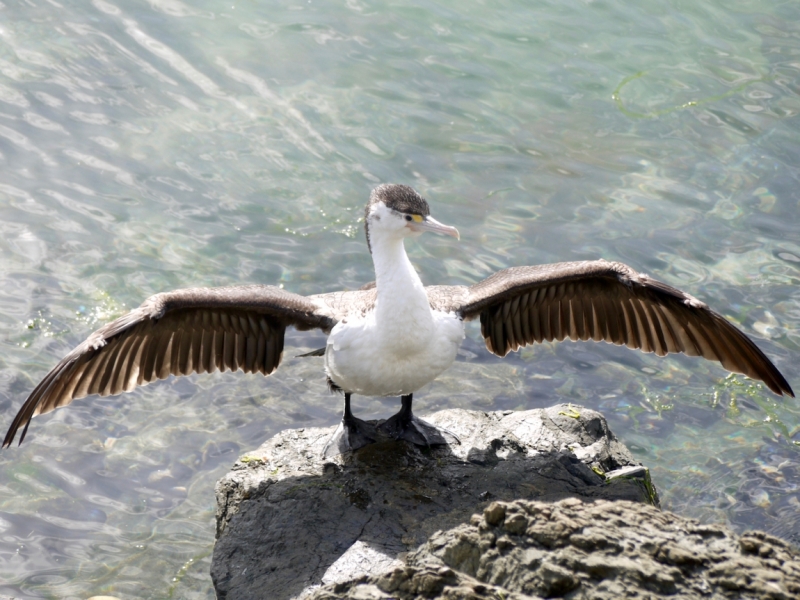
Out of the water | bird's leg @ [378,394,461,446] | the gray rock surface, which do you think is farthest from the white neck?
the water

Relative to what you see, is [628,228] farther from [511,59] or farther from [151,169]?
[151,169]

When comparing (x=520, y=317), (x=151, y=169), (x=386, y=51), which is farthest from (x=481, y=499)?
(x=386, y=51)

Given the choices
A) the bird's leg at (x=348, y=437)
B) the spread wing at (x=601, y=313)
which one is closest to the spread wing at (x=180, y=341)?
the bird's leg at (x=348, y=437)

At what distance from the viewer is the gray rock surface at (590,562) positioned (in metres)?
3.11

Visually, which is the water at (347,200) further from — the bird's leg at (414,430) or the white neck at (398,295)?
the white neck at (398,295)

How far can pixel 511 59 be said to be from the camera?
12.0 m

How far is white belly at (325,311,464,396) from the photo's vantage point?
17.0ft

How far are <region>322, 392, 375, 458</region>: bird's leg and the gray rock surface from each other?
2.03 metres

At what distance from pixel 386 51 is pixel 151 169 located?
147 inches

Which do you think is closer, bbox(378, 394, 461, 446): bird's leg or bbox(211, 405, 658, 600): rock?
bbox(211, 405, 658, 600): rock

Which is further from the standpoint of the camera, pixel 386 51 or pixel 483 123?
pixel 386 51

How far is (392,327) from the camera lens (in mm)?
5137

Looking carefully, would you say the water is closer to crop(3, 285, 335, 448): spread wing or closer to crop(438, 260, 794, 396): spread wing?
crop(3, 285, 335, 448): spread wing

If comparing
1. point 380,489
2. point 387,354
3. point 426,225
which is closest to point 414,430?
point 380,489
